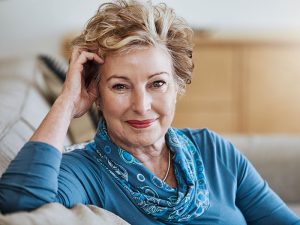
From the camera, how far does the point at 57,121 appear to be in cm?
130

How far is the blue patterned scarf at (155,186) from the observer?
1.36 m

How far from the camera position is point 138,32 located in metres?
1.36

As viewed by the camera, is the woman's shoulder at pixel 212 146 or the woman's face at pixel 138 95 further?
the woman's shoulder at pixel 212 146

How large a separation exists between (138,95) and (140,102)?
0.06 feet

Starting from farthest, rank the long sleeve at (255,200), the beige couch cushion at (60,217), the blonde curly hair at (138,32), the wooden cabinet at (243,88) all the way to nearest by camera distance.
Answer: the wooden cabinet at (243,88) < the long sleeve at (255,200) < the blonde curly hair at (138,32) < the beige couch cushion at (60,217)

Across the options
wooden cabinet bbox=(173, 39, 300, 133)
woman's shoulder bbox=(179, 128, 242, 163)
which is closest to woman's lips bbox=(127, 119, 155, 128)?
woman's shoulder bbox=(179, 128, 242, 163)

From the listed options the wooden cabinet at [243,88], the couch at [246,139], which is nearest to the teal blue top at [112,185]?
the couch at [246,139]

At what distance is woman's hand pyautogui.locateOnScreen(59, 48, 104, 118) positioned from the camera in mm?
1382

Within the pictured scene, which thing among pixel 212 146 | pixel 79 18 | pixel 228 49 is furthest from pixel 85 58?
pixel 79 18

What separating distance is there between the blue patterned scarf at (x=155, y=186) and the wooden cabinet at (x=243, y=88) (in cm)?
222

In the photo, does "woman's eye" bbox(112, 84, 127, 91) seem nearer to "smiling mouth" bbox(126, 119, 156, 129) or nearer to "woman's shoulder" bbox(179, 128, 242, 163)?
"smiling mouth" bbox(126, 119, 156, 129)

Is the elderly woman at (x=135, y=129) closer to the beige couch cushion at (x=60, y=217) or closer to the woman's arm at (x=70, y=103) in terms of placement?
the woman's arm at (x=70, y=103)

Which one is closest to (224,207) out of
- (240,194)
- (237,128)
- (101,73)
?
(240,194)

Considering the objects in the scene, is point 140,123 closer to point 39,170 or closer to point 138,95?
point 138,95
